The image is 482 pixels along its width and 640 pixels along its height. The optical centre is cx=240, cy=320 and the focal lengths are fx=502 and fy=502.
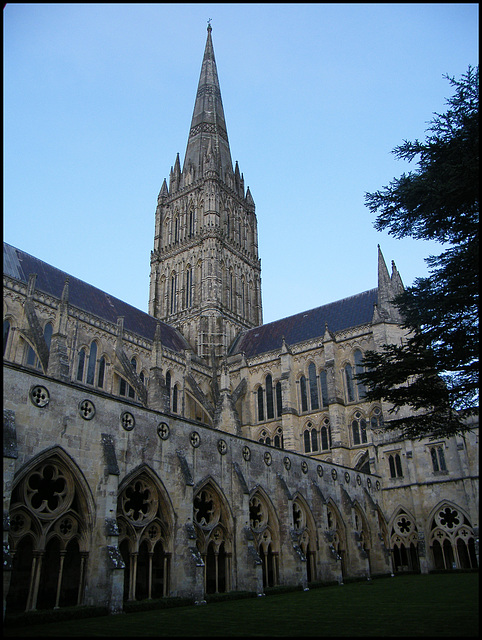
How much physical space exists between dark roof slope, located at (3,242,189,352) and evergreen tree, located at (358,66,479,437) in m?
21.0

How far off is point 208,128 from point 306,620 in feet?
178

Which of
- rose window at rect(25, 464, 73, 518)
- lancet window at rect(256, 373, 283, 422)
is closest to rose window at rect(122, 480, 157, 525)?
rose window at rect(25, 464, 73, 518)

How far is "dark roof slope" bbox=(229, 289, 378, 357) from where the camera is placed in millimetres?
39406

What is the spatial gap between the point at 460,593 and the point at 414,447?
610 inches

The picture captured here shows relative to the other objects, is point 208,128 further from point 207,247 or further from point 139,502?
point 139,502

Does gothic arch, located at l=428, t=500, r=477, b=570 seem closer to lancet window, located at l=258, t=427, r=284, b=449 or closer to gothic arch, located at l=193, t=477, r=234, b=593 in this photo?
lancet window, located at l=258, t=427, r=284, b=449

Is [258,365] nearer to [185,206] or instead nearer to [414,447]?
[414,447]

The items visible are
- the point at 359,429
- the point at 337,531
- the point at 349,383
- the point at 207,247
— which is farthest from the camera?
the point at 207,247

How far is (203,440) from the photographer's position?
18609 millimetres

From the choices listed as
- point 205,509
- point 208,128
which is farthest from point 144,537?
point 208,128

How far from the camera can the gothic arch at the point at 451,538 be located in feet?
86.2

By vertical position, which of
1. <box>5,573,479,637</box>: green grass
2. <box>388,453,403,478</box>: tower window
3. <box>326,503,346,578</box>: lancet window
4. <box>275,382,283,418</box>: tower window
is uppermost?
<box>275,382,283,418</box>: tower window

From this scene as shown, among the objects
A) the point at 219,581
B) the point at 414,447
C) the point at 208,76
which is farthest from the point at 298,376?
the point at 208,76

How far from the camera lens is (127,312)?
38.9 meters
